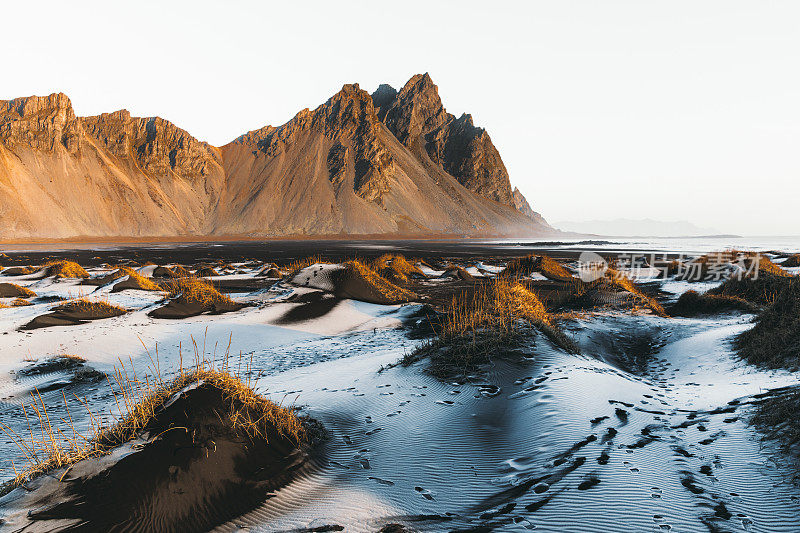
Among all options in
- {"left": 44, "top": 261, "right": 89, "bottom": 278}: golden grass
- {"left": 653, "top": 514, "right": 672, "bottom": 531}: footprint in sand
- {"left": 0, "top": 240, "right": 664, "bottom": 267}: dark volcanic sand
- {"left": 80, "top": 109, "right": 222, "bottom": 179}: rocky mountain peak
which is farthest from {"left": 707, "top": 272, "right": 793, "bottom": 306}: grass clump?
{"left": 80, "top": 109, "right": 222, "bottom": 179}: rocky mountain peak

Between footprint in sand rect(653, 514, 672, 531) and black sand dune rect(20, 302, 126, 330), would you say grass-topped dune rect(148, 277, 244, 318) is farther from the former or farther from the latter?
footprint in sand rect(653, 514, 672, 531)

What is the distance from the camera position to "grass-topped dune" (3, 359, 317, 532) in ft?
11.7

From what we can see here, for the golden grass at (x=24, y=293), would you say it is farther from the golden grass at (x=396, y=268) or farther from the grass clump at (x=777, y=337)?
the grass clump at (x=777, y=337)

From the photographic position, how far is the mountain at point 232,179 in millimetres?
88625

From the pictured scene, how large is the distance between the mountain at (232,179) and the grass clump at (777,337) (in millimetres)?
98653

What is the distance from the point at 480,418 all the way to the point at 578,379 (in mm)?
1808

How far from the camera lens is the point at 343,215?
369ft

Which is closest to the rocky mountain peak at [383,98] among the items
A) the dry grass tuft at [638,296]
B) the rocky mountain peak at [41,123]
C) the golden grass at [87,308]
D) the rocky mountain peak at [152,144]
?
the rocky mountain peak at [152,144]

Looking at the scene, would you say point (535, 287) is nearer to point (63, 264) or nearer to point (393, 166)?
point (63, 264)

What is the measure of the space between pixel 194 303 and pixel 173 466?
1251cm

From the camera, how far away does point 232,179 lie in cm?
12188

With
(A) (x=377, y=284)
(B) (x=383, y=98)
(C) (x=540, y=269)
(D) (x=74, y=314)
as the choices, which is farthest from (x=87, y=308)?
(B) (x=383, y=98)

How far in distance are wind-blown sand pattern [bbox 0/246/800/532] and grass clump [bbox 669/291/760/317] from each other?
3134mm

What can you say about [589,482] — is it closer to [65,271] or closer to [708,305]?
[708,305]
